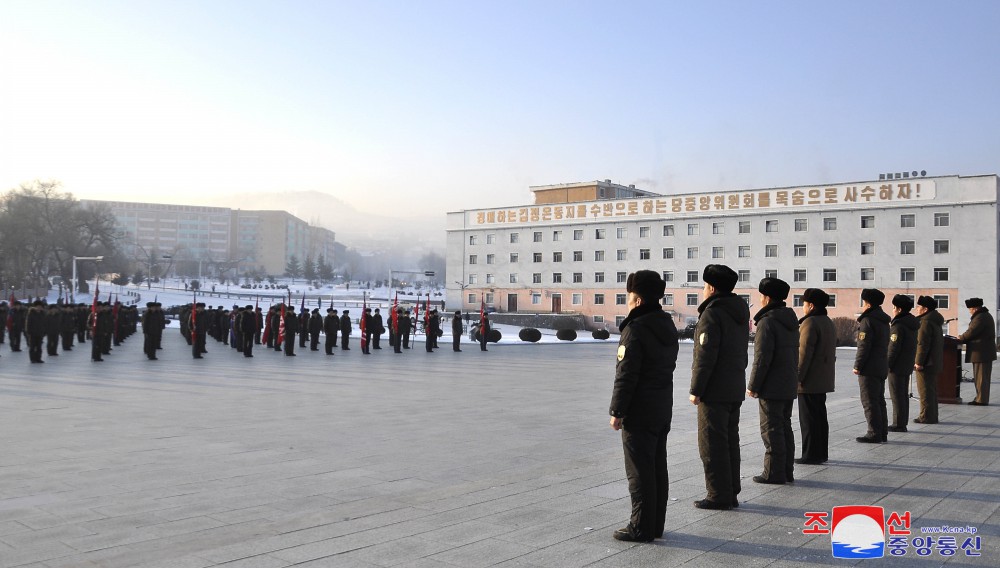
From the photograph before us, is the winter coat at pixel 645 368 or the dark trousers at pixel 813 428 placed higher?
the winter coat at pixel 645 368

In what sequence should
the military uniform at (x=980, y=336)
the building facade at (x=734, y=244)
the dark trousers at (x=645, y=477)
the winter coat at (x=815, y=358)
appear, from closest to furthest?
1. the dark trousers at (x=645, y=477)
2. the winter coat at (x=815, y=358)
3. the military uniform at (x=980, y=336)
4. the building facade at (x=734, y=244)

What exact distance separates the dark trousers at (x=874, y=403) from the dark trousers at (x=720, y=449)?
3.87 metres

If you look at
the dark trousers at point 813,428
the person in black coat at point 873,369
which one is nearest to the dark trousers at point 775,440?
the dark trousers at point 813,428

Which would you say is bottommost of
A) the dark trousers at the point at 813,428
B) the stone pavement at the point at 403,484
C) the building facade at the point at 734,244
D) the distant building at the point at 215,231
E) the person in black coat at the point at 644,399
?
the stone pavement at the point at 403,484

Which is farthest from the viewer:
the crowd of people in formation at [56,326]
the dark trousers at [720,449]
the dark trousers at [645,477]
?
the crowd of people in formation at [56,326]

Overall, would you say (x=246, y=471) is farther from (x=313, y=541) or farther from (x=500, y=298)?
(x=500, y=298)

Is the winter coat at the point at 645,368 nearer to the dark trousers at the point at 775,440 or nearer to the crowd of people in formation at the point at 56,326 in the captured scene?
the dark trousers at the point at 775,440

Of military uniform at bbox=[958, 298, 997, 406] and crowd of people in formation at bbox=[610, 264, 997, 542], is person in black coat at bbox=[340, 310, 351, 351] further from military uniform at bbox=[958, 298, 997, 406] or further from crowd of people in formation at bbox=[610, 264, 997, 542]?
crowd of people in formation at bbox=[610, 264, 997, 542]

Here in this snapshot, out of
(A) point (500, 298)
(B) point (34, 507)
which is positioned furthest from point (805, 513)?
(A) point (500, 298)

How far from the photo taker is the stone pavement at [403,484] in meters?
5.04

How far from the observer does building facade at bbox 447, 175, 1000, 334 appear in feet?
181

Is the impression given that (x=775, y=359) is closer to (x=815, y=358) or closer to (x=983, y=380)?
(x=815, y=358)

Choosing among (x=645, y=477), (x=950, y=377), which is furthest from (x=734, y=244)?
(x=645, y=477)

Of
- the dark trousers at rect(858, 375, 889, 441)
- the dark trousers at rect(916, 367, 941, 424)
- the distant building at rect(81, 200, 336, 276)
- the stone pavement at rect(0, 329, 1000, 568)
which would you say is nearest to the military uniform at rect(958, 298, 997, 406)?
the stone pavement at rect(0, 329, 1000, 568)
